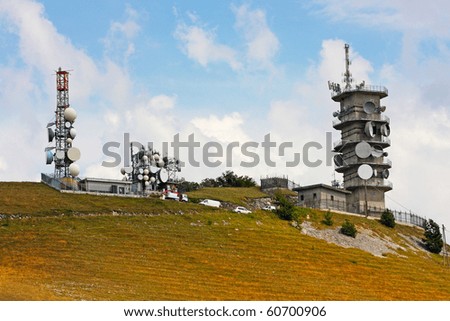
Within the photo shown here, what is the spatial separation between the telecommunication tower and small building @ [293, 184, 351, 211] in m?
32.4

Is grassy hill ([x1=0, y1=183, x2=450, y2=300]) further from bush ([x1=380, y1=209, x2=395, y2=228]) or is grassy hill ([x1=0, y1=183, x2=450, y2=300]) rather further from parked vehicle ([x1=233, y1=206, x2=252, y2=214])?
bush ([x1=380, y1=209, x2=395, y2=228])

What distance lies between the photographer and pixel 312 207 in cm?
12250

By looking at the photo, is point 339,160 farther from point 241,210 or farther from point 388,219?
point 241,210

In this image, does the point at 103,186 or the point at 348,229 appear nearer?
the point at 348,229

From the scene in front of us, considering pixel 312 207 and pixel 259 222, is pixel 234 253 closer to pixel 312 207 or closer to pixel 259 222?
pixel 259 222

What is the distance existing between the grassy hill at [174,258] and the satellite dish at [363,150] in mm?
22198

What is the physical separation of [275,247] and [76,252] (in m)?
22.0

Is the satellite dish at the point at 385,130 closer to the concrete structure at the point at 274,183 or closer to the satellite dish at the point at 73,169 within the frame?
the concrete structure at the point at 274,183

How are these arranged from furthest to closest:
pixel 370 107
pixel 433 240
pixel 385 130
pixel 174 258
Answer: pixel 370 107 < pixel 385 130 < pixel 433 240 < pixel 174 258

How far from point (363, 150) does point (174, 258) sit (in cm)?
5409

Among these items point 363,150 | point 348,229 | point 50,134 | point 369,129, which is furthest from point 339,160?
point 50,134

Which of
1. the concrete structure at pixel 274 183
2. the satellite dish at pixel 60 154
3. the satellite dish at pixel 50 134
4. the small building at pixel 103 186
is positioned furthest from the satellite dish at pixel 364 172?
the satellite dish at pixel 50 134

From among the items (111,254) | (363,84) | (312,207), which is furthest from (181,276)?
(363,84)

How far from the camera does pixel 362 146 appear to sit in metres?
131
